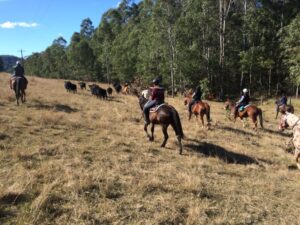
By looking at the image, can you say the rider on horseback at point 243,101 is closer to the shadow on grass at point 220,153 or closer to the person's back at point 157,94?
the shadow on grass at point 220,153

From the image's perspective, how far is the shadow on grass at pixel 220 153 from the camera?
11.3 meters

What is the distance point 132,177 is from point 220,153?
482 cm

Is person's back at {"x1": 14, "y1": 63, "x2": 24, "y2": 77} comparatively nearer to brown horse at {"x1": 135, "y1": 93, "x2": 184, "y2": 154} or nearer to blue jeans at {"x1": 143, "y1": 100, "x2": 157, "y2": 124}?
blue jeans at {"x1": 143, "y1": 100, "x2": 157, "y2": 124}

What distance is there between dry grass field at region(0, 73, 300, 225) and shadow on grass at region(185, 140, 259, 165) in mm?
37

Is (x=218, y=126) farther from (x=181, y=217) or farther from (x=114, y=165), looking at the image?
(x=181, y=217)

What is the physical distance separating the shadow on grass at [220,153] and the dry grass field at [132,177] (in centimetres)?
4

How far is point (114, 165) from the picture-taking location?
9.05m

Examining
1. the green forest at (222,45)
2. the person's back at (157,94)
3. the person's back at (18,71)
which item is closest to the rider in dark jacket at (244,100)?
the person's back at (157,94)

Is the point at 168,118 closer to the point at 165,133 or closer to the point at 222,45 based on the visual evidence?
the point at 165,133

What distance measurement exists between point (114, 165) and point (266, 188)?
4.03 m

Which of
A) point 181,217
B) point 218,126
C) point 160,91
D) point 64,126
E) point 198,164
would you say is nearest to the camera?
point 181,217

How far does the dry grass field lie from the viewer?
6.35m

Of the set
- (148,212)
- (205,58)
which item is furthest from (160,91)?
(205,58)

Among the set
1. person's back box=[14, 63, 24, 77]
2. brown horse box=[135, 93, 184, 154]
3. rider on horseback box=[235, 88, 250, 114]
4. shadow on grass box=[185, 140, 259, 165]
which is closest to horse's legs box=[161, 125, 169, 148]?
brown horse box=[135, 93, 184, 154]
